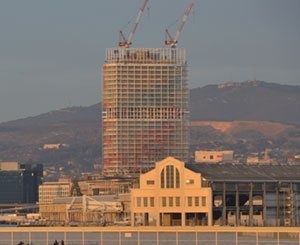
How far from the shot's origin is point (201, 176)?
146 meters

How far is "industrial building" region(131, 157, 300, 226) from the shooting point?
A: 141750 mm

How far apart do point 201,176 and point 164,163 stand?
122 inches

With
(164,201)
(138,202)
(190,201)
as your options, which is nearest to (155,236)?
(164,201)

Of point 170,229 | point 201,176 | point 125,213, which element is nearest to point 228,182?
point 201,176

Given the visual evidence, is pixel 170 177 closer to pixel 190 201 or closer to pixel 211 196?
pixel 190 201

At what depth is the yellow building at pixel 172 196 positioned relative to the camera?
5595 inches

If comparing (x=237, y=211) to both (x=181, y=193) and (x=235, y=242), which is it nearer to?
(x=181, y=193)

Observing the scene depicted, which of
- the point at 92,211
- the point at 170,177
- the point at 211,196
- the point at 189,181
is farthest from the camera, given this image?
the point at 92,211

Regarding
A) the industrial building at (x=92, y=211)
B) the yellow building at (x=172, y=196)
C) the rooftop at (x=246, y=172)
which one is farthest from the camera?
the industrial building at (x=92, y=211)

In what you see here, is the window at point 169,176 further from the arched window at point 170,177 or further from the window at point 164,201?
the window at point 164,201

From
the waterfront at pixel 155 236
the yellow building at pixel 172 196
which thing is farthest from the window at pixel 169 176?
the waterfront at pixel 155 236

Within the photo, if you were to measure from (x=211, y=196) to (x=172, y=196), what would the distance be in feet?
9.74

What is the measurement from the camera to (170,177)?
471 feet

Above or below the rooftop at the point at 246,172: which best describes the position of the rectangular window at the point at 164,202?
below
